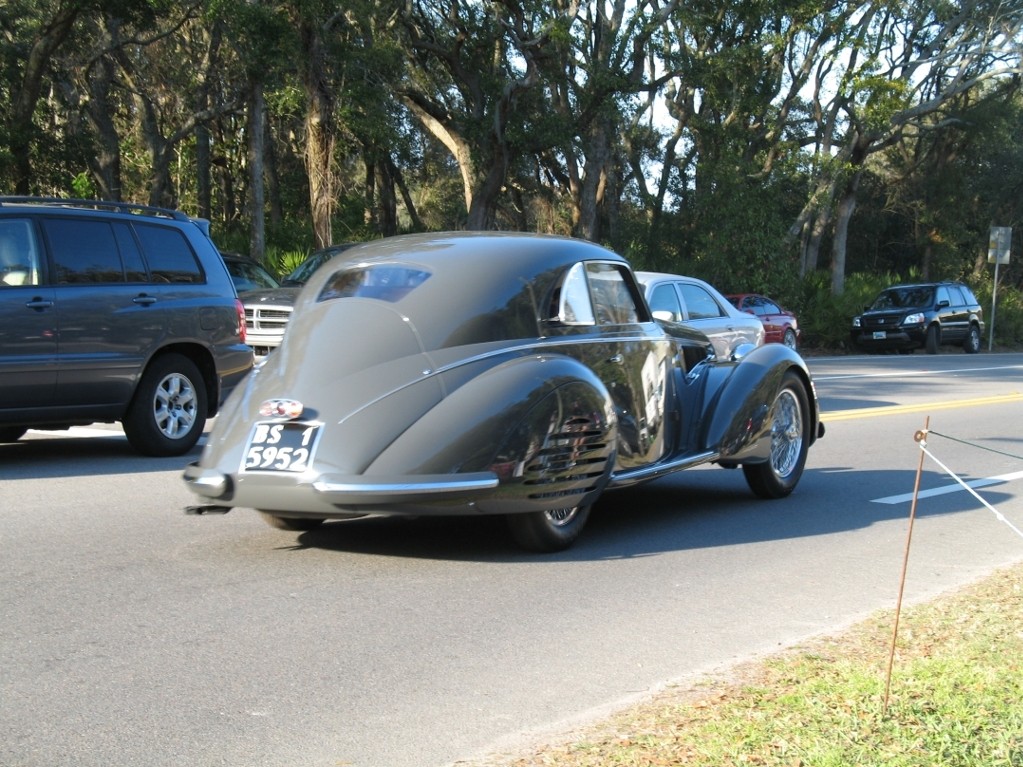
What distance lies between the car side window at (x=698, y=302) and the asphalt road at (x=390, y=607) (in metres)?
4.83

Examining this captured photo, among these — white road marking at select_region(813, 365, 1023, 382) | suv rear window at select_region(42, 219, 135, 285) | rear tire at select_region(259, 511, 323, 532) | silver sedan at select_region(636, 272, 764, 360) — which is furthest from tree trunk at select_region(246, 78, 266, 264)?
rear tire at select_region(259, 511, 323, 532)

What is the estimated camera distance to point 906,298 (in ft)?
113

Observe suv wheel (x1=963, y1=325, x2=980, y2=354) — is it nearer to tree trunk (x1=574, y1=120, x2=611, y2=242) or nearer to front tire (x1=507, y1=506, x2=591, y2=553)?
tree trunk (x1=574, y1=120, x2=611, y2=242)

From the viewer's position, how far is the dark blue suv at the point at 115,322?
9.78 m

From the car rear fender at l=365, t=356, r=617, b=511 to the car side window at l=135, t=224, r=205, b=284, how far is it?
5.09m

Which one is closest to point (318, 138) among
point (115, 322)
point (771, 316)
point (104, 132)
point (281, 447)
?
point (771, 316)

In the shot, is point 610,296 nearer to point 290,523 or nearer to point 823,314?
point 290,523

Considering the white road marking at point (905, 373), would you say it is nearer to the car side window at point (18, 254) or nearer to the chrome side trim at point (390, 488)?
the car side window at point (18, 254)

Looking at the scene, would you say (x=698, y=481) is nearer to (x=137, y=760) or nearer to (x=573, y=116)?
(x=137, y=760)

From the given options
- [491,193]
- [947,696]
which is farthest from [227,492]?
[491,193]

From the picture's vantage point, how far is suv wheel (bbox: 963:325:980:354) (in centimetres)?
3553

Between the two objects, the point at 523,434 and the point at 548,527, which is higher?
the point at 523,434

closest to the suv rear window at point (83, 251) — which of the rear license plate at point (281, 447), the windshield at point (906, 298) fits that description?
the rear license plate at point (281, 447)

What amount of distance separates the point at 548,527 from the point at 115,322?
4931mm
